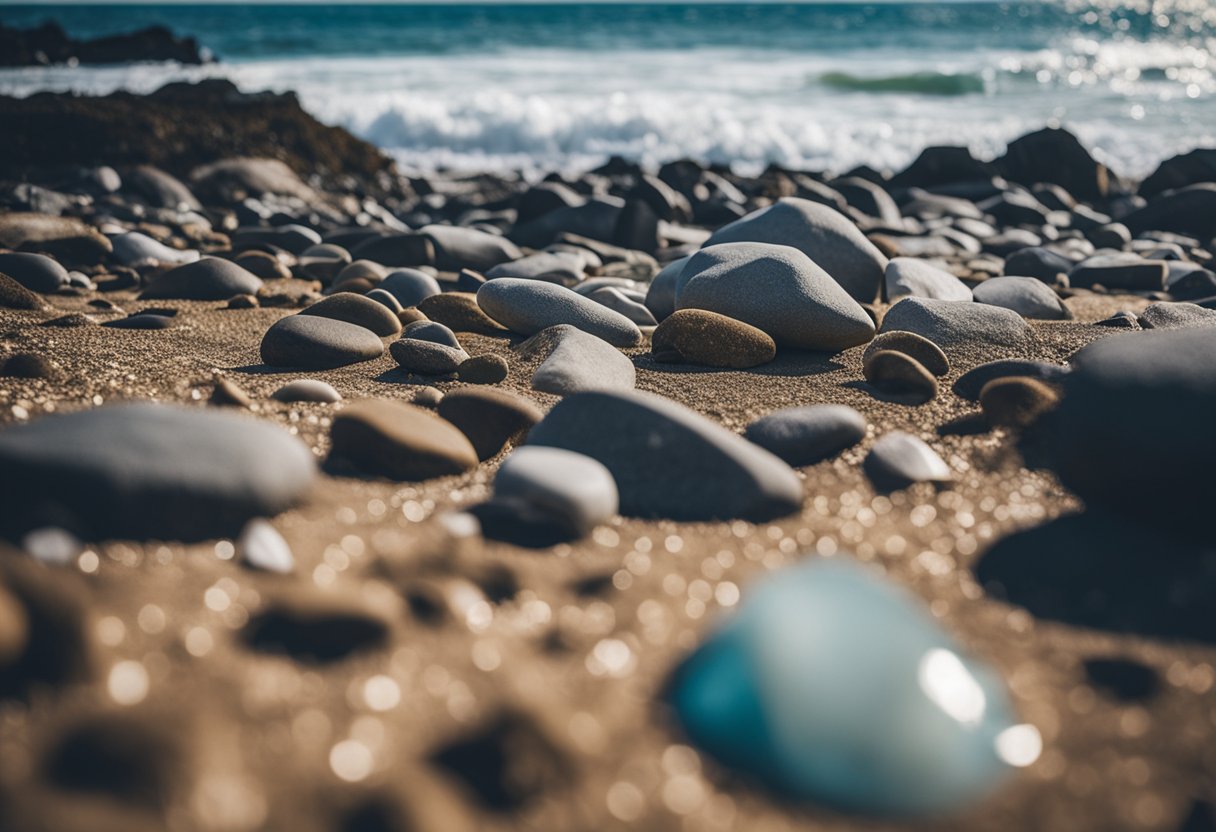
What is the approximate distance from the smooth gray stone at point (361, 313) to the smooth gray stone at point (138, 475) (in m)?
1.24

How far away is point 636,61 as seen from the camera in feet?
59.4

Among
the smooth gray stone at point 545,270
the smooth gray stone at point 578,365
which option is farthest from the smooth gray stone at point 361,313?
the smooth gray stone at point 545,270

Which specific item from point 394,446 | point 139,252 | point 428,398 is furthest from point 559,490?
point 139,252

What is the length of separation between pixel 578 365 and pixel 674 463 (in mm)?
698

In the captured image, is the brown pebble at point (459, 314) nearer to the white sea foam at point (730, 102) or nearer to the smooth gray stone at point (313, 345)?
the smooth gray stone at point (313, 345)

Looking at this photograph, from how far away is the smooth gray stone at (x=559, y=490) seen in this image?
1303mm

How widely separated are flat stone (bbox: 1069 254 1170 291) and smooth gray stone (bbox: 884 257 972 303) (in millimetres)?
761

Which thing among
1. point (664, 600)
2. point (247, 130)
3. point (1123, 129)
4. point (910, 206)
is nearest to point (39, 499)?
point (664, 600)

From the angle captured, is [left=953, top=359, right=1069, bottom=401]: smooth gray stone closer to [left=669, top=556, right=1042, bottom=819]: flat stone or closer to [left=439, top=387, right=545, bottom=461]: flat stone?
[left=439, top=387, right=545, bottom=461]: flat stone

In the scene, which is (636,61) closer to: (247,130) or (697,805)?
(247,130)

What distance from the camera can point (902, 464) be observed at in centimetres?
157

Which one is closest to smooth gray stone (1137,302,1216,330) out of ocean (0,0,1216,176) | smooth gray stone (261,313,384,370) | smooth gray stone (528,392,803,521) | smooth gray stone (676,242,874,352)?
smooth gray stone (676,242,874,352)

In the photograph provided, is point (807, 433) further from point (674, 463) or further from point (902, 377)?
point (902, 377)

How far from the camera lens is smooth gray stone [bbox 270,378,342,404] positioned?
1852 mm
